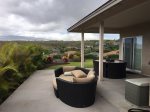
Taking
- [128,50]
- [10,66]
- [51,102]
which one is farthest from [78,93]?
[128,50]

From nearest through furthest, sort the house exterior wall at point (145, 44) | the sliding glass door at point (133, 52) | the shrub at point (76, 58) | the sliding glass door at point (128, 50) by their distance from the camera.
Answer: the house exterior wall at point (145, 44)
the sliding glass door at point (133, 52)
the sliding glass door at point (128, 50)
the shrub at point (76, 58)

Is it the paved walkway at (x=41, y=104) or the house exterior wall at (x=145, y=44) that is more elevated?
the house exterior wall at (x=145, y=44)

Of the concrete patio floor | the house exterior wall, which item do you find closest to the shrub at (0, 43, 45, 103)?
the concrete patio floor

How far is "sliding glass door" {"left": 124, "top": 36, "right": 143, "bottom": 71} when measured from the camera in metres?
11.5

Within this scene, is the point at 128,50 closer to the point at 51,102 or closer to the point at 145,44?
the point at 145,44

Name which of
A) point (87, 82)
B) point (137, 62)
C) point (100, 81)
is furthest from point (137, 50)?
point (87, 82)

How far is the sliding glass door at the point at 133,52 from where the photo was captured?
11.5 metres

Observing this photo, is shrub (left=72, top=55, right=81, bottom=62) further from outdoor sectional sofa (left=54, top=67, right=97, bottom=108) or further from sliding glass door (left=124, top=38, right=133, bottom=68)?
outdoor sectional sofa (left=54, top=67, right=97, bottom=108)

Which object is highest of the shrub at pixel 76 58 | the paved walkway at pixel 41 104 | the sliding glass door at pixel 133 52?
the sliding glass door at pixel 133 52

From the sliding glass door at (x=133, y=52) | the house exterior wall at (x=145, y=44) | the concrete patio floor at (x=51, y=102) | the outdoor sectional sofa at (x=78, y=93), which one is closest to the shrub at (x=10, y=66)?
the concrete patio floor at (x=51, y=102)

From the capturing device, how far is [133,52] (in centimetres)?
1224

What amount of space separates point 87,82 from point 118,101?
4.11 ft

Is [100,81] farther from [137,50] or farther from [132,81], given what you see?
[137,50]

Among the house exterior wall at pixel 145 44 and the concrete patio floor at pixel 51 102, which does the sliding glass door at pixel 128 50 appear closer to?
the house exterior wall at pixel 145 44
